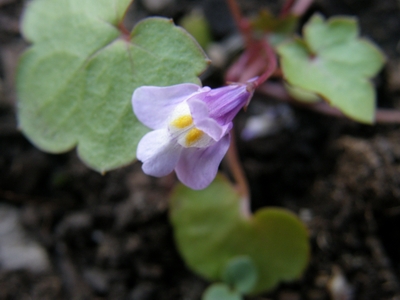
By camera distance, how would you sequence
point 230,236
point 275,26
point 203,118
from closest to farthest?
point 203,118 → point 230,236 → point 275,26

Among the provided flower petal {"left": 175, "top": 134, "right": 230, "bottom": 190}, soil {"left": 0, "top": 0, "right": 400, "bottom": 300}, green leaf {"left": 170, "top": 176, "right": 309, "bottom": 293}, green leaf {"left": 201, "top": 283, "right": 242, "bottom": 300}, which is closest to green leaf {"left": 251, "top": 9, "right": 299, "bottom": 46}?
soil {"left": 0, "top": 0, "right": 400, "bottom": 300}

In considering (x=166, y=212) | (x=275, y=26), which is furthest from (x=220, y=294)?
(x=275, y=26)

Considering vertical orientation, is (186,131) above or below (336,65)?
above

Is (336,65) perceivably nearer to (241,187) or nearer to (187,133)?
(241,187)

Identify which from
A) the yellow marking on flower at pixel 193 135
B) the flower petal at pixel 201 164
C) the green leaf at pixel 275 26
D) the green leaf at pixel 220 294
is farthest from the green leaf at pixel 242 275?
the green leaf at pixel 275 26

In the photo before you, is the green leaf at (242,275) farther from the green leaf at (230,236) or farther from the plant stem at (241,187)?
the plant stem at (241,187)
